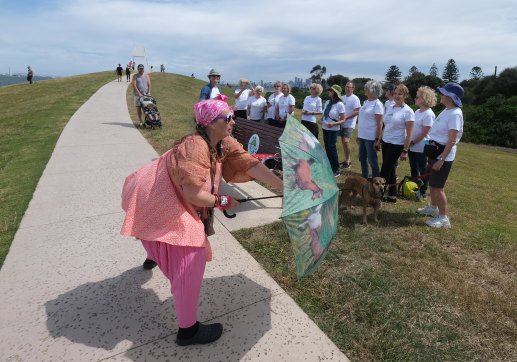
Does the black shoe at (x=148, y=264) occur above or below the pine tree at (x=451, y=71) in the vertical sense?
below

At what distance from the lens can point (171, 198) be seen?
1955 millimetres

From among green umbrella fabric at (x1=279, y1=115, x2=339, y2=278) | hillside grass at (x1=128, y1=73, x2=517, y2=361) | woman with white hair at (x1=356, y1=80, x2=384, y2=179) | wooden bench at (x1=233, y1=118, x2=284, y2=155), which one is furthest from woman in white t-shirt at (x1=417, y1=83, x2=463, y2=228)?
green umbrella fabric at (x1=279, y1=115, x2=339, y2=278)

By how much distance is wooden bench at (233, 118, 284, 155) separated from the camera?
509cm

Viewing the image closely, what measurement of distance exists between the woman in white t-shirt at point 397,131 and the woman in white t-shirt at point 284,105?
2636mm

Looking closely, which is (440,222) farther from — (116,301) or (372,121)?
(116,301)

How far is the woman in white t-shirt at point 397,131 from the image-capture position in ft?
15.6

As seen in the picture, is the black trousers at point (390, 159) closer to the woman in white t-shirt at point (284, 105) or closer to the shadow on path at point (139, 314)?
the woman in white t-shirt at point (284, 105)

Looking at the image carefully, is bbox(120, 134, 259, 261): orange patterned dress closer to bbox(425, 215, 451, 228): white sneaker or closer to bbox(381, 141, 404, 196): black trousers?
bbox(425, 215, 451, 228): white sneaker

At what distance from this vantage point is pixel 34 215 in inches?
159

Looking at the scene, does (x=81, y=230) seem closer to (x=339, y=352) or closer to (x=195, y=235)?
(x=195, y=235)

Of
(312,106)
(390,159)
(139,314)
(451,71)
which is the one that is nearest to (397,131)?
(390,159)

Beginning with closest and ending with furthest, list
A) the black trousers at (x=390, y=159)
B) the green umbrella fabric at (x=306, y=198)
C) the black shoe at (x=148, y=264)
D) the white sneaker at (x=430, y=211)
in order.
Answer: the green umbrella fabric at (x=306, y=198), the black shoe at (x=148, y=264), the white sneaker at (x=430, y=211), the black trousers at (x=390, y=159)

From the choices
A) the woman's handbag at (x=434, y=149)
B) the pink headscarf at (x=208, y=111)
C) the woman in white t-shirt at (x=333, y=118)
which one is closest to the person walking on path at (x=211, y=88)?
the woman in white t-shirt at (x=333, y=118)

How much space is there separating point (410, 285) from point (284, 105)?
5.18m
